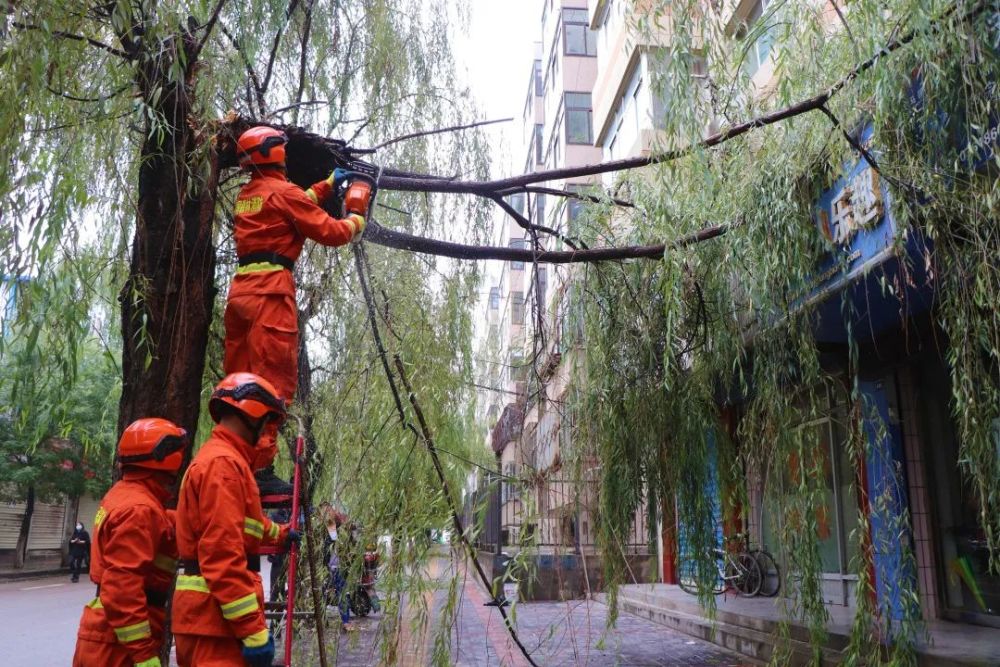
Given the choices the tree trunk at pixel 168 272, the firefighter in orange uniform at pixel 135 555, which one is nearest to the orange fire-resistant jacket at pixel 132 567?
the firefighter in orange uniform at pixel 135 555

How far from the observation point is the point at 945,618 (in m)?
7.43

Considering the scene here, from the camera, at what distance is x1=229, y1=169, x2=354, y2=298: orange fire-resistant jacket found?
3.67 m

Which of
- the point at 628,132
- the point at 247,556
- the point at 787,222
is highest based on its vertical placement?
the point at 628,132

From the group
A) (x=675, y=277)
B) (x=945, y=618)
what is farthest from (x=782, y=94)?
(x=945, y=618)

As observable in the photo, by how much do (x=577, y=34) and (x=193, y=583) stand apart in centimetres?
2191

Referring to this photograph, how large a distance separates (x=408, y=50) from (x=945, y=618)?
7167 millimetres

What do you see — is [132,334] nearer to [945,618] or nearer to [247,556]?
[247,556]

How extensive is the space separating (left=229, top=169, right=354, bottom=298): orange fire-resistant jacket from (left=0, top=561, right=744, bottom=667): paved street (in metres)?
1.92

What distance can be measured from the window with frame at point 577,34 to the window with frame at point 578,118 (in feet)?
4.82

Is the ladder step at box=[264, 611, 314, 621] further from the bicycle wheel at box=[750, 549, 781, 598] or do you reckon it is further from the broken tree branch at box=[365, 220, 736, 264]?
the bicycle wheel at box=[750, 549, 781, 598]

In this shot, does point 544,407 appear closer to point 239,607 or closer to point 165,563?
point 165,563

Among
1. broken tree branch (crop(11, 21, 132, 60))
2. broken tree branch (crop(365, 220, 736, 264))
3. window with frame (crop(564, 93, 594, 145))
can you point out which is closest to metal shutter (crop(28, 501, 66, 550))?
window with frame (crop(564, 93, 594, 145))

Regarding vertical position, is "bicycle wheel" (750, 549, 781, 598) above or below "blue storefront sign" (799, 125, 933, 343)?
below

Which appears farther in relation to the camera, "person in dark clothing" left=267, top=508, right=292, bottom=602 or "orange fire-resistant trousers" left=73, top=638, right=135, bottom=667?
"person in dark clothing" left=267, top=508, right=292, bottom=602
